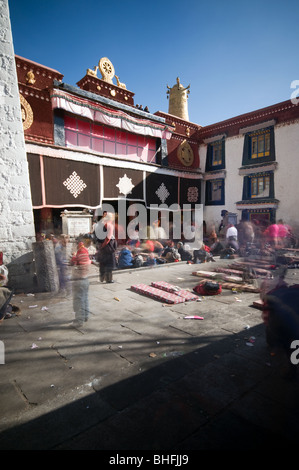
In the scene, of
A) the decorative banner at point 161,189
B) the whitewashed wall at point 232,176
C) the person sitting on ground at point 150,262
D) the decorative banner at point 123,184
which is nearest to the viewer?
the person sitting on ground at point 150,262

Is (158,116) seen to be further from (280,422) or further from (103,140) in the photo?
(280,422)

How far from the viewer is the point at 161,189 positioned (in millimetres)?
17328

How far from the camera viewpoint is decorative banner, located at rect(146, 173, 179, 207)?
54.4 ft

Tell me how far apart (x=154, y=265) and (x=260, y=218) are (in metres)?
10.9

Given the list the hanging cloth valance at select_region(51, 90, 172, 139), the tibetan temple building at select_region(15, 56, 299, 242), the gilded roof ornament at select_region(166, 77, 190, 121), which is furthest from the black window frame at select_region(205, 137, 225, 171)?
the hanging cloth valance at select_region(51, 90, 172, 139)

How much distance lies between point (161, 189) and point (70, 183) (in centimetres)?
697

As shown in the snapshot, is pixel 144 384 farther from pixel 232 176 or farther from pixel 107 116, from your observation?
pixel 232 176

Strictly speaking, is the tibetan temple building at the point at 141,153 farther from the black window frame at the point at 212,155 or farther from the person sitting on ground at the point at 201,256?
the person sitting on ground at the point at 201,256

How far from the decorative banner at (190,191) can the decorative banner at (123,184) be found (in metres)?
4.21

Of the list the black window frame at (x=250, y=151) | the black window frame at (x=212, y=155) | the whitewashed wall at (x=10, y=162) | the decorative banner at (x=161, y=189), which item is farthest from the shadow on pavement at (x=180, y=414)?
the black window frame at (x=212, y=155)

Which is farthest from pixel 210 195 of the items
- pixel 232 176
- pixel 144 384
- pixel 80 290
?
pixel 144 384

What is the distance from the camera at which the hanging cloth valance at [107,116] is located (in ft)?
40.8

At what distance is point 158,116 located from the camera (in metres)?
17.9
